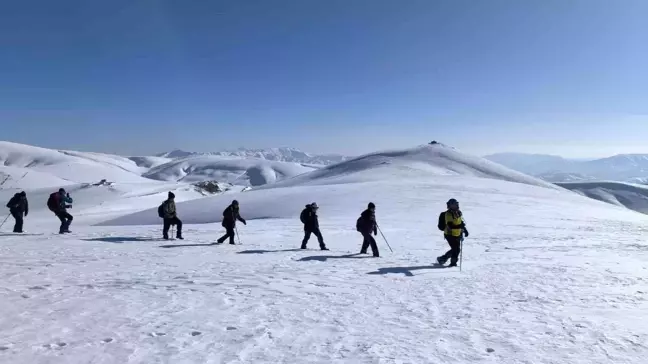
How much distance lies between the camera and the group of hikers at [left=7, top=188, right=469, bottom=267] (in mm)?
14492

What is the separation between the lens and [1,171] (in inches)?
3935

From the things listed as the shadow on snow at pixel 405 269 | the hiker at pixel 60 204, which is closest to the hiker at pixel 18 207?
the hiker at pixel 60 204

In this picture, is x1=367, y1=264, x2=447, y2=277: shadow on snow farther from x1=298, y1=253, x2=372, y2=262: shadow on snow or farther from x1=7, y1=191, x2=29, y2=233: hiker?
x1=7, y1=191, x2=29, y2=233: hiker

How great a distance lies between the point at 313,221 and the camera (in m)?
17.7

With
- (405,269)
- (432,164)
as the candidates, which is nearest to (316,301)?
(405,269)

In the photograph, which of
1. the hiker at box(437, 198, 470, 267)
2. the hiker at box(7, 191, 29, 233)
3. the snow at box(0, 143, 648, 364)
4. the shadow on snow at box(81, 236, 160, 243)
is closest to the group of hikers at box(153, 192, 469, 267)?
the hiker at box(437, 198, 470, 267)

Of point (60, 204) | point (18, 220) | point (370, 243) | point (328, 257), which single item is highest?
point (60, 204)

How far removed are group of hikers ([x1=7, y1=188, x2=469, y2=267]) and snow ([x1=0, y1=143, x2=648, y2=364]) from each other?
676 millimetres

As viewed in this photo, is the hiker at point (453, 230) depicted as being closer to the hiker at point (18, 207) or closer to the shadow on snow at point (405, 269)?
the shadow on snow at point (405, 269)

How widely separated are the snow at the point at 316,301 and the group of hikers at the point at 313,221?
676 mm

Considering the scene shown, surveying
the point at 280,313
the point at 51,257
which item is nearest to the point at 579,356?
the point at 280,313

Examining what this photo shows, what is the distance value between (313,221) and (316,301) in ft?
26.6

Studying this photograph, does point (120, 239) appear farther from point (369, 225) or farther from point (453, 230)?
point (453, 230)

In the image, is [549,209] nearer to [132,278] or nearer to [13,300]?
[132,278]
